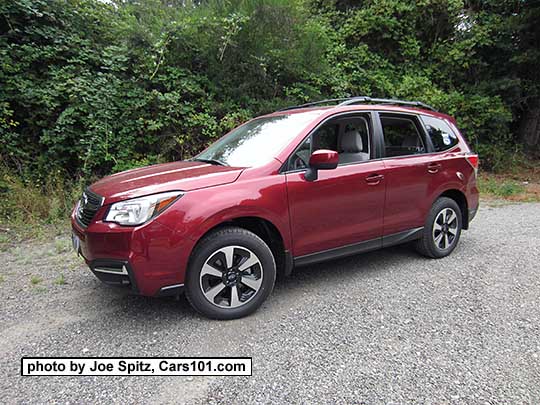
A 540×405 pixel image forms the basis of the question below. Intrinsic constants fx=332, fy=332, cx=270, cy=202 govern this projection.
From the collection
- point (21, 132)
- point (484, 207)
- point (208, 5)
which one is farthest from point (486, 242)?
point (21, 132)

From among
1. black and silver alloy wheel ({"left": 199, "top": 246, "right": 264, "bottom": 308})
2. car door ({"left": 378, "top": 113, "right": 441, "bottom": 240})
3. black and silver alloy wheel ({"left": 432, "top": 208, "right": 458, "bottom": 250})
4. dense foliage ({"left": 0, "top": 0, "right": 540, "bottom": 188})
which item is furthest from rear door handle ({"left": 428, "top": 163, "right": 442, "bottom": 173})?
dense foliage ({"left": 0, "top": 0, "right": 540, "bottom": 188})

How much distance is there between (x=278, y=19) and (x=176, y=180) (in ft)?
20.4

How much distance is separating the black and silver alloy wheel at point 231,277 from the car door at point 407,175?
5.05 ft

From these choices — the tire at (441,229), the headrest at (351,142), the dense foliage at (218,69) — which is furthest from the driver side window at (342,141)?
the dense foliage at (218,69)

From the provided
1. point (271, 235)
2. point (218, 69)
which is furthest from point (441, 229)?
point (218, 69)

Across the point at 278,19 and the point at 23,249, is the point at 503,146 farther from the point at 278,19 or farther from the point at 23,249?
the point at 23,249

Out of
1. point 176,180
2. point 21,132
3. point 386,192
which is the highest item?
point 21,132

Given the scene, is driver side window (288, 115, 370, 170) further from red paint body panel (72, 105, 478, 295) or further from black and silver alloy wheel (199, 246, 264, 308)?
black and silver alloy wheel (199, 246, 264, 308)

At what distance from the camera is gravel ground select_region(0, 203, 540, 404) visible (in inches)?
75.0

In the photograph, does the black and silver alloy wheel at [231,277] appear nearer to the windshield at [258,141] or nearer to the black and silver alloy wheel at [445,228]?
the windshield at [258,141]

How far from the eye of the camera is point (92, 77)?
6.10 m

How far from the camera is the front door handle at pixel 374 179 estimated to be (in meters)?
3.19
